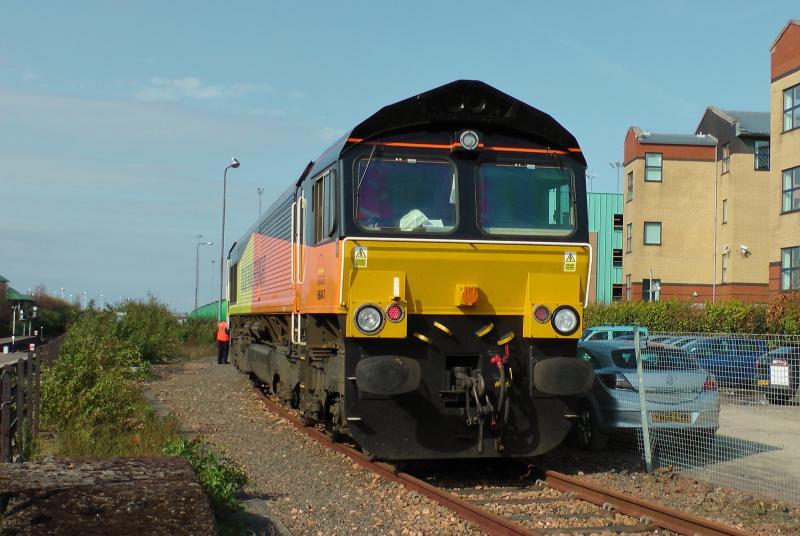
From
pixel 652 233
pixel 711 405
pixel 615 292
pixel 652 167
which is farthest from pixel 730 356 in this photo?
pixel 615 292

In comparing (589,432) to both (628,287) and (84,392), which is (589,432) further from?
(628,287)

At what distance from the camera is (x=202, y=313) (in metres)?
52.0

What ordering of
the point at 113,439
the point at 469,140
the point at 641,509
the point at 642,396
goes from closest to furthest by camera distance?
the point at 641,509 < the point at 469,140 < the point at 642,396 < the point at 113,439

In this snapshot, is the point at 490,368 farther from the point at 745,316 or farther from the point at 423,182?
the point at 745,316

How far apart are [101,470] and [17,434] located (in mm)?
3738

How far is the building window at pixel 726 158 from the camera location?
135 ft

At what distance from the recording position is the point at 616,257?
51844mm

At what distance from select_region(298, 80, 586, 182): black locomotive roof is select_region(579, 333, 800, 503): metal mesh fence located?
2.63 meters

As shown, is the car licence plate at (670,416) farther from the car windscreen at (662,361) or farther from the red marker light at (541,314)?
the red marker light at (541,314)

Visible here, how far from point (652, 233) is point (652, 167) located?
3.27 m

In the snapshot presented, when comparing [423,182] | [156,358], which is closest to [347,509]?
[423,182]

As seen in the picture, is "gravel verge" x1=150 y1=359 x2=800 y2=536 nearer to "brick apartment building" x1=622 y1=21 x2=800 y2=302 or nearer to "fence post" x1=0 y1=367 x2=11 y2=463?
"fence post" x1=0 y1=367 x2=11 y2=463

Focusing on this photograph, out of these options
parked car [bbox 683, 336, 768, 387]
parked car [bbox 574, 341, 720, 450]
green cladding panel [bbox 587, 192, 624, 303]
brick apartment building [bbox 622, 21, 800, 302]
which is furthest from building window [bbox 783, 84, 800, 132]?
parked car [bbox 683, 336, 768, 387]

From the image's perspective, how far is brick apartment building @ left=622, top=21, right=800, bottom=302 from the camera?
40.2 meters
